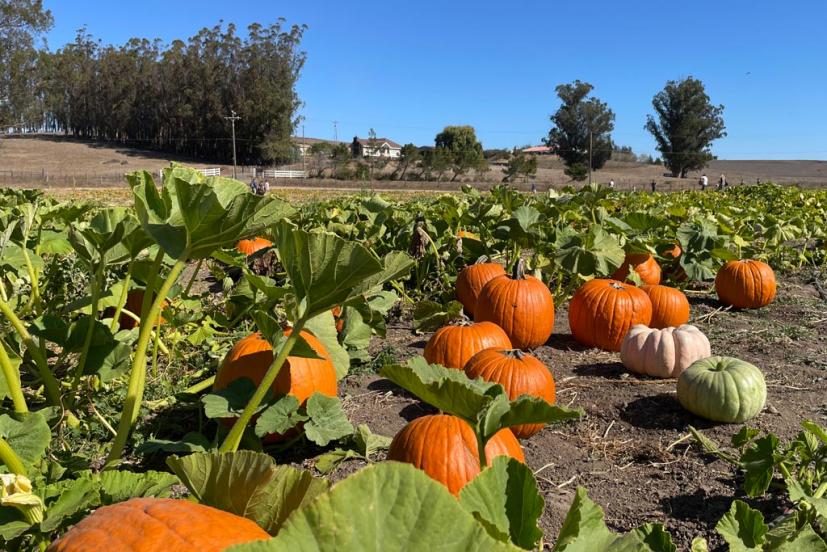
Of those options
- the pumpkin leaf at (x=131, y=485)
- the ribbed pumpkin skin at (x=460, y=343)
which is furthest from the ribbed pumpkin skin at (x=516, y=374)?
the pumpkin leaf at (x=131, y=485)

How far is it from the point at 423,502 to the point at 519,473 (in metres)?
0.39

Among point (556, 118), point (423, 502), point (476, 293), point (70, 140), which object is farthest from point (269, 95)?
point (423, 502)

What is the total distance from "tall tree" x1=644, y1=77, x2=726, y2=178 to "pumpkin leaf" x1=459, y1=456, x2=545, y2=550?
73744mm

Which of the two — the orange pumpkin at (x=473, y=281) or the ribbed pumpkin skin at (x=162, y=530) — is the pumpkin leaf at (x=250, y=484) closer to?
the ribbed pumpkin skin at (x=162, y=530)

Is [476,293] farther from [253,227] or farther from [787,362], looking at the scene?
[253,227]

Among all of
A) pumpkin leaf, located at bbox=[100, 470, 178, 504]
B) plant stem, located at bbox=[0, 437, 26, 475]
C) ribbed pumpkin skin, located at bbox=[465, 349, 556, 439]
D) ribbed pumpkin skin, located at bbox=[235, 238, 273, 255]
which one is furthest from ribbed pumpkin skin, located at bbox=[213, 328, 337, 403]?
ribbed pumpkin skin, located at bbox=[235, 238, 273, 255]

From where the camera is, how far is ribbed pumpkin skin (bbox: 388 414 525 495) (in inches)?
91.5

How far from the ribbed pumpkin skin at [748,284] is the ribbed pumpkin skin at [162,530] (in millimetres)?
5544

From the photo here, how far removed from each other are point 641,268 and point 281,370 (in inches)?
160

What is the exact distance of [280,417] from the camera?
8.41 feet

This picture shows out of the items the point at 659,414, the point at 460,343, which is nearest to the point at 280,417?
the point at 460,343

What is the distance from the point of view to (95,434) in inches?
116

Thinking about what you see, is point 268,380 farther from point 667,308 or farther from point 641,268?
point 641,268

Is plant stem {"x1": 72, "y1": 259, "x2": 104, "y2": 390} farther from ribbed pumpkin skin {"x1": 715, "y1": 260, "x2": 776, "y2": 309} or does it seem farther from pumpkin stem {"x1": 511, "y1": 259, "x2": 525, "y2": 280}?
ribbed pumpkin skin {"x1": 715, "y1": 260, "x2": 776, "y2": 309}
